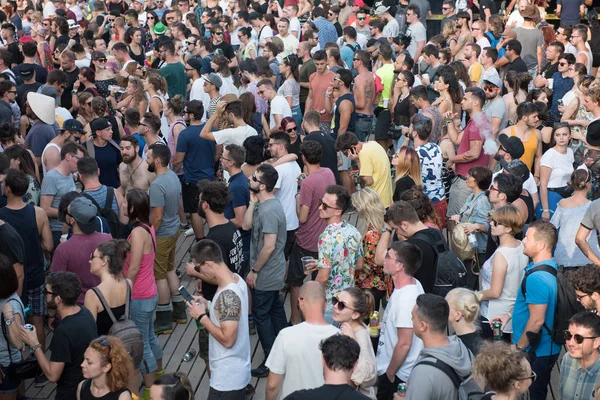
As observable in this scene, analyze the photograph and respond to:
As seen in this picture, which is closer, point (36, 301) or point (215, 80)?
point (36, 301)

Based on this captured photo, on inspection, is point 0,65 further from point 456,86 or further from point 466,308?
point 466,308

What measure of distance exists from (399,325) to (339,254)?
41.3 inches

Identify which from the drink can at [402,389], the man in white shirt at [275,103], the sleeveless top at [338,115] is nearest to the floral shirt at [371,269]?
the drink can at [402,389]

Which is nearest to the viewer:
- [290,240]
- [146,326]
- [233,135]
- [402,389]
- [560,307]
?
[402,389]

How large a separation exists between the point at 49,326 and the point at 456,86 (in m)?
5.30

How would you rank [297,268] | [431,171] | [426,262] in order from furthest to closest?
[431,171]
[297,268]
[426,262]

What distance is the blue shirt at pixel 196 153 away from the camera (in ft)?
27.4

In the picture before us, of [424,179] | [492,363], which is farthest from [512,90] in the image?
[492,363]

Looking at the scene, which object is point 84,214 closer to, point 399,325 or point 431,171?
point 399,325

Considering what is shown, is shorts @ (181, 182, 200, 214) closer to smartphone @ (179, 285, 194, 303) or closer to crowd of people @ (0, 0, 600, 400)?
crowd of people @ (0, 0, 600, 400)

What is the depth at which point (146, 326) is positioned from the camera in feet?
20.0

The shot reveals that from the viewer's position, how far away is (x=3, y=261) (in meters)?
5.18

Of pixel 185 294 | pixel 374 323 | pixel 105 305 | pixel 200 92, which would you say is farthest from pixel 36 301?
pixel 200 92

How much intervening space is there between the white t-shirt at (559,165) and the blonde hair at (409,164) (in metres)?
1.51
